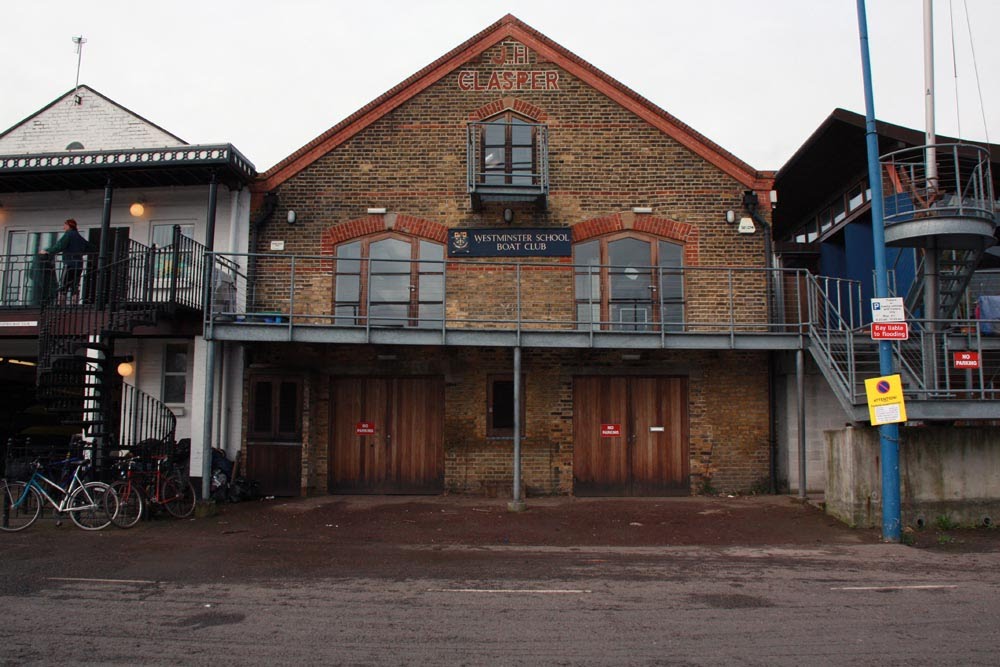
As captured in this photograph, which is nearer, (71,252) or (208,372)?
(208,372)

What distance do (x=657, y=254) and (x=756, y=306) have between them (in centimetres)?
202

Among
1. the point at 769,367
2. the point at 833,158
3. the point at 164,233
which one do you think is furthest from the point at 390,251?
the point at 833,158

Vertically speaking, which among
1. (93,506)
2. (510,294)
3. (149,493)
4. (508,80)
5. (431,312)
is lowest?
(93,506)

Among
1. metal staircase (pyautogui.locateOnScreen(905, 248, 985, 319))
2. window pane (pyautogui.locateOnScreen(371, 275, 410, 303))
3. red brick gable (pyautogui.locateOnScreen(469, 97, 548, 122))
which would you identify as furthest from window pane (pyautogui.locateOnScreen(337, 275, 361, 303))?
metal staircase (pyautogui.locateOnScreen(905, 248, 985, 319))

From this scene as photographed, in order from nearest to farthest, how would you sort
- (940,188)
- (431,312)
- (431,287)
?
(940,188), (431,312), (431,287)

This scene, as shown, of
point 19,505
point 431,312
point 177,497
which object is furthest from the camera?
point 431,312

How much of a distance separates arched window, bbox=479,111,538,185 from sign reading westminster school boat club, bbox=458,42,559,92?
0.63 meters

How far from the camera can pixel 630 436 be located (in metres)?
13.3

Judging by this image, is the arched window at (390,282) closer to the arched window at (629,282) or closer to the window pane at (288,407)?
the window pane at (288,407)

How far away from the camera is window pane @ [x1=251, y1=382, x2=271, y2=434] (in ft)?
43.4

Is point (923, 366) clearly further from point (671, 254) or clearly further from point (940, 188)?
point (671, 254)

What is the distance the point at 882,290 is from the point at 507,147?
23.2 ft

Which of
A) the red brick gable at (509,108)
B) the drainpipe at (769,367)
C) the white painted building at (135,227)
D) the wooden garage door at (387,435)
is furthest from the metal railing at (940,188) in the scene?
the white painted building at (135,227)

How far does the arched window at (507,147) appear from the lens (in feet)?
45.3
